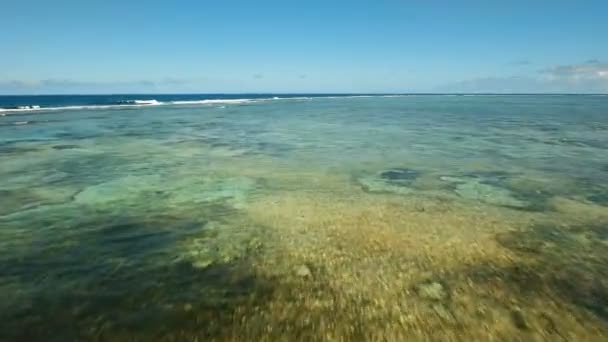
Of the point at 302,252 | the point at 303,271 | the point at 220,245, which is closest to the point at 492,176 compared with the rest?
the point at 302,252

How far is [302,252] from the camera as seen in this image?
891 cm

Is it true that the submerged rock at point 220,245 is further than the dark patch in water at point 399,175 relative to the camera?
No

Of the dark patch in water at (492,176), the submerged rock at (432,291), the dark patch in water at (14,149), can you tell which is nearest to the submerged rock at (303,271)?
the submerged rock at (432,291)

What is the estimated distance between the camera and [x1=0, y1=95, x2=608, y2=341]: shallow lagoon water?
246 inches

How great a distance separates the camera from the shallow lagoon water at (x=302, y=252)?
20.5 ft

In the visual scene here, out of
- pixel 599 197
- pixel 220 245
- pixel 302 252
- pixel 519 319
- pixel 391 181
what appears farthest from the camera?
pixel 391 181

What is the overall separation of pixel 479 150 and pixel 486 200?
1166cm

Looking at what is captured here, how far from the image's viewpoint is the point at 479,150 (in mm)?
23625

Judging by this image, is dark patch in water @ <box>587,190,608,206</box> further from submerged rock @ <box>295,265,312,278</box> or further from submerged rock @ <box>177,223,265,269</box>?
submerged rock @ <box>177,223,265,269</box>

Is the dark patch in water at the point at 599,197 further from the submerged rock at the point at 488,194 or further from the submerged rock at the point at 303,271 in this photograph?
the submerged rock at the point at 303,271

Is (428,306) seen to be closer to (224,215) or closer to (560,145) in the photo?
(224,215)

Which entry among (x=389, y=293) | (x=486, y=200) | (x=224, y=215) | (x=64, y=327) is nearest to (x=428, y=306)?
(x=389, y=293)

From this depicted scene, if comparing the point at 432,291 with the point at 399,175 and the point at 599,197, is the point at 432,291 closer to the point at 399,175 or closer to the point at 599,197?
the point at 599,197

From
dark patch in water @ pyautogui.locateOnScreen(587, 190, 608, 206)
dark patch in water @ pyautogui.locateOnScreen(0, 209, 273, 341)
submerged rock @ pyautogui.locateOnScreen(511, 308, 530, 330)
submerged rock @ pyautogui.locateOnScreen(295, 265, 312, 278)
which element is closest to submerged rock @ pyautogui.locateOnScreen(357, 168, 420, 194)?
dark patch in water @ pyautogui.locateOnScreen(587, 190, 608, 206)
